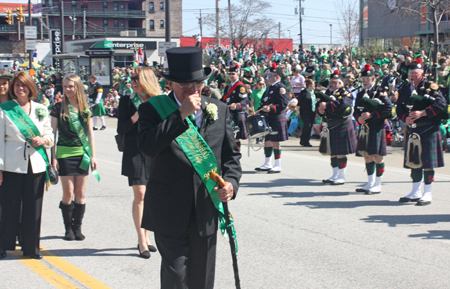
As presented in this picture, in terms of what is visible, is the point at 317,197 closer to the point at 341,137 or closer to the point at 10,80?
the point at 341,137

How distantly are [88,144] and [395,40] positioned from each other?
4409 centimetres

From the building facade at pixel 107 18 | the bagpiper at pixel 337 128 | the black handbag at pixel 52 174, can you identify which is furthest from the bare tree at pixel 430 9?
the building facade at pixel 107 18

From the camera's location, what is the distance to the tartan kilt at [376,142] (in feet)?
27.1

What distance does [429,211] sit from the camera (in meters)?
7.12

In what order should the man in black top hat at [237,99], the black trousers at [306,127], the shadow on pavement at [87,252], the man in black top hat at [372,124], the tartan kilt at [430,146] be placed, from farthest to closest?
the black trousers at [306,127], the man in black top hat at [237,99], the man in black top hat at [372,124], the tartan kilt at [430,146], the shadow on pavement at [87,252]

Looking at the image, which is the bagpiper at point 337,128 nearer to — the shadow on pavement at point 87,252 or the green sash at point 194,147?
the shadow on pavement at point 87,252

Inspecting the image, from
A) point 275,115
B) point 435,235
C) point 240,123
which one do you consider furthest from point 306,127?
point 435,235

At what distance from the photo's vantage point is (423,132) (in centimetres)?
742

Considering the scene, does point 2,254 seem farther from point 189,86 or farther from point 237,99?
point 237,99

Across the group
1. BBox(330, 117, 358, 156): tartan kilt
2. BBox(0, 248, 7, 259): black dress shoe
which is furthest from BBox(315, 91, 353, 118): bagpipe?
BBox(0, 248, 7, 259): black dress shoe

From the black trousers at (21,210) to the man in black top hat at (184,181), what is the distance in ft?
7.89

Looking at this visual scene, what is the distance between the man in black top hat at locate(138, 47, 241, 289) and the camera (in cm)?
320

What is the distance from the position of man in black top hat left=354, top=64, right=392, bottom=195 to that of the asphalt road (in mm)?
335

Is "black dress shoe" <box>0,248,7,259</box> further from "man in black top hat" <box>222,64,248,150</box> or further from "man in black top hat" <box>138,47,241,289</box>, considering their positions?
"man in black top hat" <box>222,64,248,150</box>
